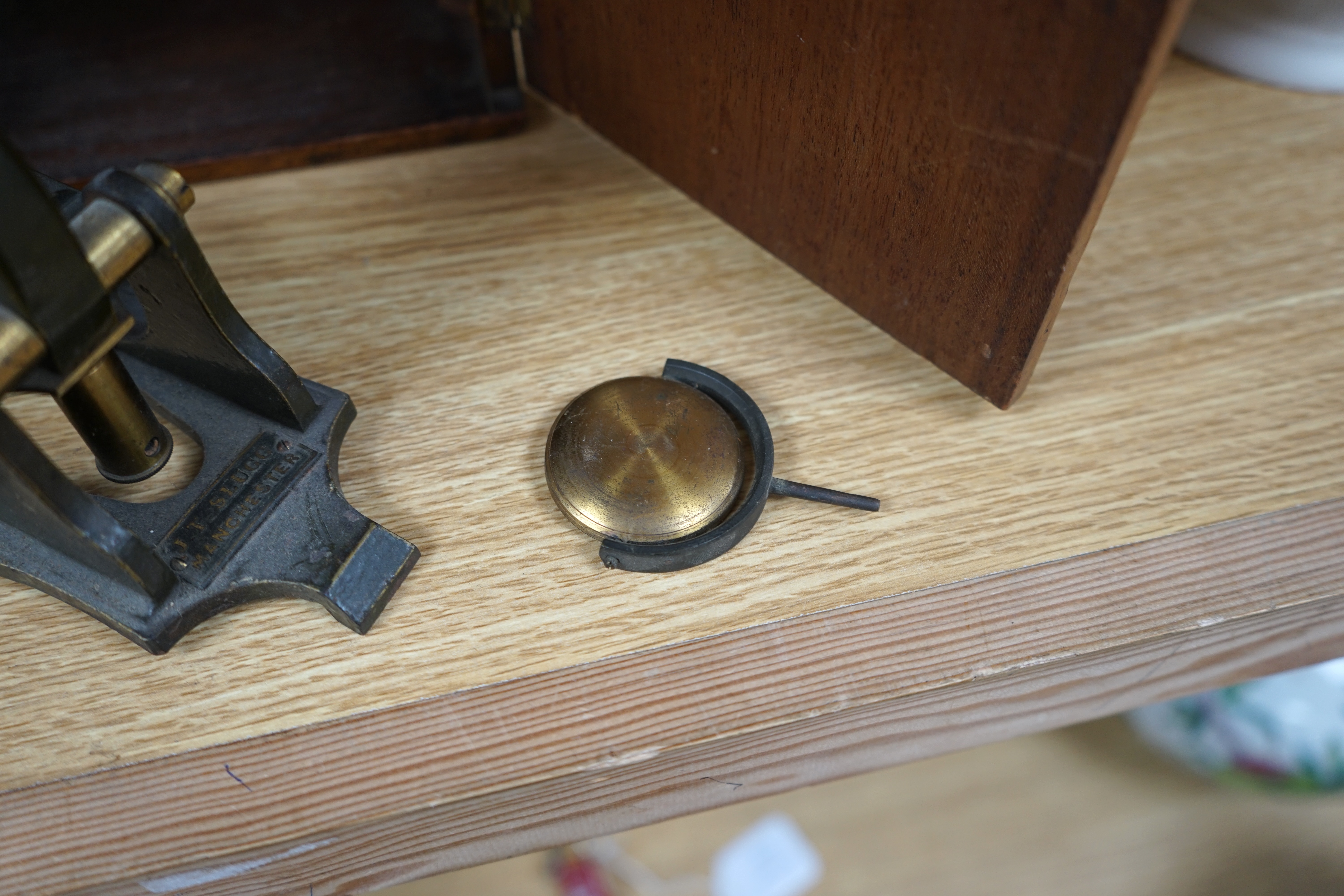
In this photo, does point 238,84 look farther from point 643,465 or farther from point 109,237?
point 643,465

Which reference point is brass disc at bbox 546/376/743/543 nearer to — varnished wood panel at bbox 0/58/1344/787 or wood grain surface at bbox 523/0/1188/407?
varnished wood panel at bbox 0/58/1344/787

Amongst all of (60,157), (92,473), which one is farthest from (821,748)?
(60,157)

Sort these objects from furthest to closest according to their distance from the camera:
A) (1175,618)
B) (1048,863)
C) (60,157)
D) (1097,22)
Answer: (1048,863) → (60,157) → (1175,618) → (1097,22)

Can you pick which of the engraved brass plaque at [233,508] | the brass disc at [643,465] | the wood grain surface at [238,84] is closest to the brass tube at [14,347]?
the engraved brass plaque at [233,508]

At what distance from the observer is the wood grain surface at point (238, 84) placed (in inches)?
26.8

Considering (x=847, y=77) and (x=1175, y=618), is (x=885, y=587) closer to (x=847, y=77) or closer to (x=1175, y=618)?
(x=1175, y=618)

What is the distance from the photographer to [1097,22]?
37 centimetres

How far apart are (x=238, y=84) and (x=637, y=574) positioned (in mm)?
540

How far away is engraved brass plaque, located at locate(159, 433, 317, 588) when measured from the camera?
1.52 feet

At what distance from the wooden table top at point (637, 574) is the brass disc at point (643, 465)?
27 millimetres

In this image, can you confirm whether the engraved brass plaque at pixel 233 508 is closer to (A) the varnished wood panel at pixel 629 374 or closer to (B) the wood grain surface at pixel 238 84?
(A) the varnished wood panel at pixel 629 374

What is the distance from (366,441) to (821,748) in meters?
0.32

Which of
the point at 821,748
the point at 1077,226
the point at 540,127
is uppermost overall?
the point at 1077,226

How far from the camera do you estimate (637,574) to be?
49 cm
